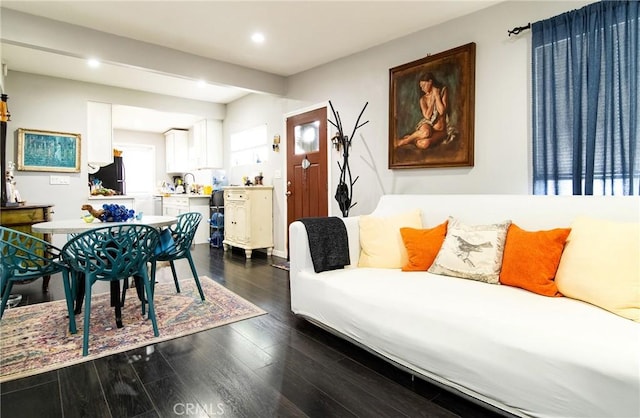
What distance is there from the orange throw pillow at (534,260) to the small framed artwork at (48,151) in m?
5.52

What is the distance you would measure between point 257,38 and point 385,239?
2.46 m

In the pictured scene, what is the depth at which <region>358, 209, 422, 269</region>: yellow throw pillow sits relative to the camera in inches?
96.0

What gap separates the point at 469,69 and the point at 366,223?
5.16ft

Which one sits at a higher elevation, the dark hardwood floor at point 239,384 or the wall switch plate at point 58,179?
the wall switch plate at point 58,179

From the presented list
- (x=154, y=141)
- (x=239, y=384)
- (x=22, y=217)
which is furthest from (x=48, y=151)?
(x=239, y=384)

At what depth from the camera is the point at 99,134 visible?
5.26 metres

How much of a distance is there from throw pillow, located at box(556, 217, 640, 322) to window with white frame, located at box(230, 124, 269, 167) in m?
4.29

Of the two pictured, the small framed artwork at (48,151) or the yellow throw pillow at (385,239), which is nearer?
the yellow throw pillow at (385,239)

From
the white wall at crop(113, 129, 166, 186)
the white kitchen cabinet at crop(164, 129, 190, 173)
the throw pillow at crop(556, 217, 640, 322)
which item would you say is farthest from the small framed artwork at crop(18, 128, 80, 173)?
the throw pillow at crop(556, 217, 640, 322)

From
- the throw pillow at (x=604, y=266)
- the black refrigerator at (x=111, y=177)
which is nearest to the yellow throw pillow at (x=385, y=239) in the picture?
the throw pillow at (x=604, y=266)

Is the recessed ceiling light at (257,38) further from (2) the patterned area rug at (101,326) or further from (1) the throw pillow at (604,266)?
(1) the throw pillow at (604,266)

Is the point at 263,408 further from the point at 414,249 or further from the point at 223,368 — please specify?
the point at 414,249

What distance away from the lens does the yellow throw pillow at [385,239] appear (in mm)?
2439

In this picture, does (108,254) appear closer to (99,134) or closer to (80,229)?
(80,229)
